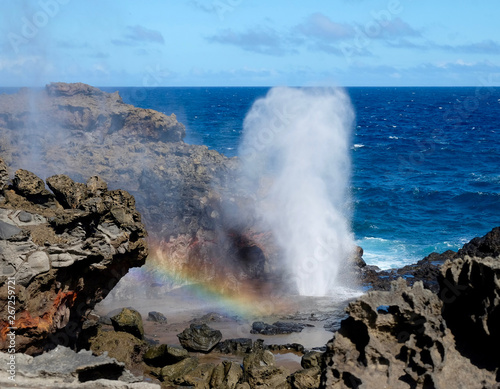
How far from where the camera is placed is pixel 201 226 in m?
29.1

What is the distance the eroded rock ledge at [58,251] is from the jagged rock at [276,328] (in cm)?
661

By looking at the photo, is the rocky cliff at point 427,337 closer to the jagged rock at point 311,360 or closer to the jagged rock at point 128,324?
the jagged rock at point 311,360

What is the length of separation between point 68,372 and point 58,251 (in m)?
3.22

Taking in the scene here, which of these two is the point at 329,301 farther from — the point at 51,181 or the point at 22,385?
the point at 22,385

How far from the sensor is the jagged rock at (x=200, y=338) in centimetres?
1914

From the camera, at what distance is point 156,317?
2264 cm

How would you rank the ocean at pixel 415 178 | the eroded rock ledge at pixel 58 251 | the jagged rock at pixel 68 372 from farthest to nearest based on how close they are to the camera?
the ocean at pixel 415 178 < the eroded rock ledge at pixel 58 251 < the jagged rock at pixel 68 372

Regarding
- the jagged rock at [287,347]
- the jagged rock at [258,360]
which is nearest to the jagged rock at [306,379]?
the jagged rock at [258,360]

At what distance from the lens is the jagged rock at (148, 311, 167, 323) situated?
2255 cm

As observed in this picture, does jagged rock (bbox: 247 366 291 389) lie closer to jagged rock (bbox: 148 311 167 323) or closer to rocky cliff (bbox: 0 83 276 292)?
jagged rock (bbox: 148 311 167 323)

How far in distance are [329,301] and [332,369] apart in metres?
14.1

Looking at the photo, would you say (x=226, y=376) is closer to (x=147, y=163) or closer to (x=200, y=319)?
(x=200, y=319)

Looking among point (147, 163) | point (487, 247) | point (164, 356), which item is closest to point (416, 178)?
point (487, 247)

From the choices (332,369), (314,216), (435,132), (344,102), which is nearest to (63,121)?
(314,216)
